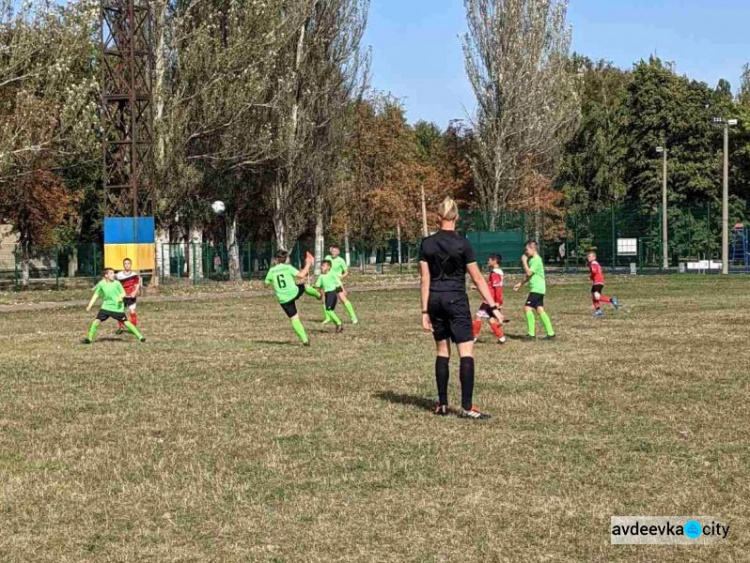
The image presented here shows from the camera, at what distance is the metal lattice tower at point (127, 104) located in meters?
37.5

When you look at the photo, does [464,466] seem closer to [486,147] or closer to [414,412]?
Result: [414,412]

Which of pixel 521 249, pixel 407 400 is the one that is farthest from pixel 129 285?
pixel 521 249

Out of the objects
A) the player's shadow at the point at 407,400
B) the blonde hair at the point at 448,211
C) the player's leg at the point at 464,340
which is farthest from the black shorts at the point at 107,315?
the blonde hair at the point at 448,211

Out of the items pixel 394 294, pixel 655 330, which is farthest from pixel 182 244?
pixel 655 330

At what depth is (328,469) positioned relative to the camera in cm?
758

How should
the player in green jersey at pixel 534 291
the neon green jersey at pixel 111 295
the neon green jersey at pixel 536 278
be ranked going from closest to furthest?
the player in green jersey at pixel 534 291 < the neon green jersey at pixel 536 278 < the neon green jersey at pixel 111 295

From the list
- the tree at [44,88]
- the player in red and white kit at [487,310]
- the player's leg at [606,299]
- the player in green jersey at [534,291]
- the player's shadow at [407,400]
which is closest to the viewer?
the player's shadow at [407,400]

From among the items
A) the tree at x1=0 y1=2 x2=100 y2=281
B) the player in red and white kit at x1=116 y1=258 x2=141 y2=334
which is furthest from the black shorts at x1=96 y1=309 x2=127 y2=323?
the tree at x1=0 y1=2 x2=100 y2=281

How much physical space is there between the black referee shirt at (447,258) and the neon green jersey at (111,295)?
415 inches

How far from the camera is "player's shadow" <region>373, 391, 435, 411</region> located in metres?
10.5

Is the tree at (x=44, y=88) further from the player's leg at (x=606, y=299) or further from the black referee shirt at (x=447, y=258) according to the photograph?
the black referee shirt at (x=447, y=258)

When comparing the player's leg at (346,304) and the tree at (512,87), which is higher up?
the tree at (512,87)

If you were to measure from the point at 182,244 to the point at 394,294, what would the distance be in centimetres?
1634

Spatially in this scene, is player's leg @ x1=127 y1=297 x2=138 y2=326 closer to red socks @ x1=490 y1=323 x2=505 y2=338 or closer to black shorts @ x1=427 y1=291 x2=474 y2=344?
red socks @ x1=490 y1=323 x2=505 y2=338
